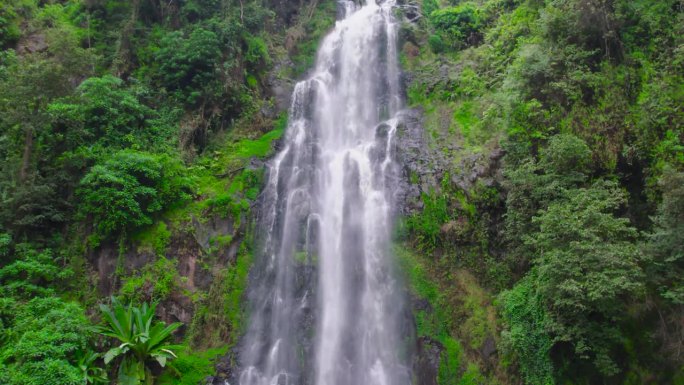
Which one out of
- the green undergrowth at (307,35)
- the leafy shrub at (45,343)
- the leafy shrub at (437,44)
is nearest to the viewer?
the leafy shrub at (45,343)

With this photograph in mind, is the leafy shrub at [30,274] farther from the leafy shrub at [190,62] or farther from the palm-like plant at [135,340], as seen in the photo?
the leafy shrub at [190,62]

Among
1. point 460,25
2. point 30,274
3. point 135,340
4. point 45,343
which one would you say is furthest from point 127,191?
point 460,25

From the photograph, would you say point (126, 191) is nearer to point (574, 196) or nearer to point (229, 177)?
point (229, 177)

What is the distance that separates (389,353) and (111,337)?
28.2 ft

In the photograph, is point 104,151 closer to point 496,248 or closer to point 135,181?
point 135,181

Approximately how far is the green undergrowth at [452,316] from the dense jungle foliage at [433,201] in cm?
5

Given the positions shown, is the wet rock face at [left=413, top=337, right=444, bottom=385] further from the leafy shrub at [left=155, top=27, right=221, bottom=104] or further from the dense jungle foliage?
the leafy shrub at [left=155, top=27, right=221, bottom=104]

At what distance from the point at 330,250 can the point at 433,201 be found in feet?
14.2

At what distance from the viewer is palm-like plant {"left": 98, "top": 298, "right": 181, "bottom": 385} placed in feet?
39.3

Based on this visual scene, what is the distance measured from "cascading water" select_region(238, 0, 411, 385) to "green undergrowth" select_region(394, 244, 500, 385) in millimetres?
781

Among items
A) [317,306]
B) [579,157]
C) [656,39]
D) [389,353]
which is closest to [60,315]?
[317,306]

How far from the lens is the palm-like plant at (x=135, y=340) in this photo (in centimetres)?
1199

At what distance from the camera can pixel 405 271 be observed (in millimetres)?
14945

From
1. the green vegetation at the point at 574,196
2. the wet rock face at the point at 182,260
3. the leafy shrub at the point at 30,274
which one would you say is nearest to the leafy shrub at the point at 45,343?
the leafy shrub at the point at 30,274
